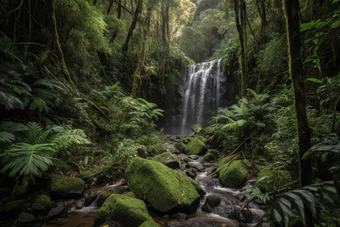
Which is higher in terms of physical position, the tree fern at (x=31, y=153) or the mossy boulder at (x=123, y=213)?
the tree fern at (x=31, y=153)

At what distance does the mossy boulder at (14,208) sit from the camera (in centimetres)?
226

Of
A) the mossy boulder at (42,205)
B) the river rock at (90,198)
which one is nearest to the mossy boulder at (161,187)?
A: the river rock at (90,198)

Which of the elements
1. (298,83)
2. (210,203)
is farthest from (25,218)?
(298,83)

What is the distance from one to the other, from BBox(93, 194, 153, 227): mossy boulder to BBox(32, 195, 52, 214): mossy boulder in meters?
0.88

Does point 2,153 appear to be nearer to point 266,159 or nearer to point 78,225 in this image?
point 78,225

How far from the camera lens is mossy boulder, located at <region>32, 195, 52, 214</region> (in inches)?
95.4

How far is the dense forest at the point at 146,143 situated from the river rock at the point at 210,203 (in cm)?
2

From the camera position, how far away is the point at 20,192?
99.7 inches

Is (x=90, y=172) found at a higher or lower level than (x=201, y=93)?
lower

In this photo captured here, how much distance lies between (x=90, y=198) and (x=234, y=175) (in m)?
3.28

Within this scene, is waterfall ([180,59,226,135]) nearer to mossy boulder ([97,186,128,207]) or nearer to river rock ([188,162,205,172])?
river rock ([188,162,205,172])

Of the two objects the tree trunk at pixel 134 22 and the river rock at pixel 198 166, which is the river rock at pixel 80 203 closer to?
the river rock at pixel 198 166

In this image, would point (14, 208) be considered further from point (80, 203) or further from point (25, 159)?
point (80, 203)

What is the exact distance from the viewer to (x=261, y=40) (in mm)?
7594
